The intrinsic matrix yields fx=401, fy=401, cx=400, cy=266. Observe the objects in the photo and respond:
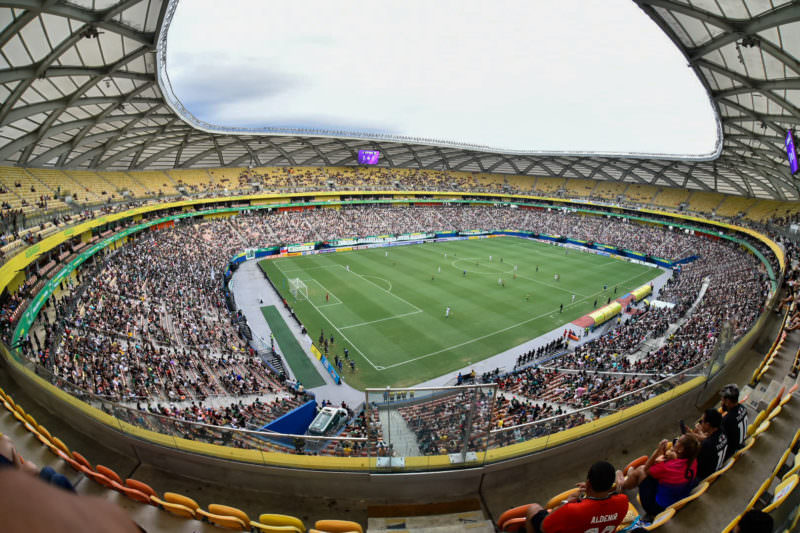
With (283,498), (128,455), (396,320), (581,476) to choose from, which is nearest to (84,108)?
(396,320)

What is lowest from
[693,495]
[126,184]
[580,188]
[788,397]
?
[693,495]

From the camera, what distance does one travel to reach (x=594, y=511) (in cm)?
375

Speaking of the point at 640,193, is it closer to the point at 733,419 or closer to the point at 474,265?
the point at 474,265

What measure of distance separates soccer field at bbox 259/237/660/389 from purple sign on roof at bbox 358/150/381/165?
18.5 metres

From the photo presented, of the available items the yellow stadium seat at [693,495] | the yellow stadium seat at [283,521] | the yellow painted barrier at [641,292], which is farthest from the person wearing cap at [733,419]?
the yellow painted barrier at [641,292]

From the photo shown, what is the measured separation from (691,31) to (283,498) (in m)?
25.6

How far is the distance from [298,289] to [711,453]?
3219 cm

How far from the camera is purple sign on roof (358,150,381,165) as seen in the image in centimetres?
6278

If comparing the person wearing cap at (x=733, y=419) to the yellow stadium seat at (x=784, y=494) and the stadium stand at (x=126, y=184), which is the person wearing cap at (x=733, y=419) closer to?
the yellow stadium seat at (x=784, y=494)

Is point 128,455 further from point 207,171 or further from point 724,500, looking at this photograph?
point 207,171

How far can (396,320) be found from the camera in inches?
1158

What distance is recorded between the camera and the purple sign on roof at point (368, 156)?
2472 inches

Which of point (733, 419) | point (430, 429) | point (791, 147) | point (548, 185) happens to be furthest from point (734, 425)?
point (548, 185)

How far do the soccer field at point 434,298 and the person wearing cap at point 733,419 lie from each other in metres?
16.5
